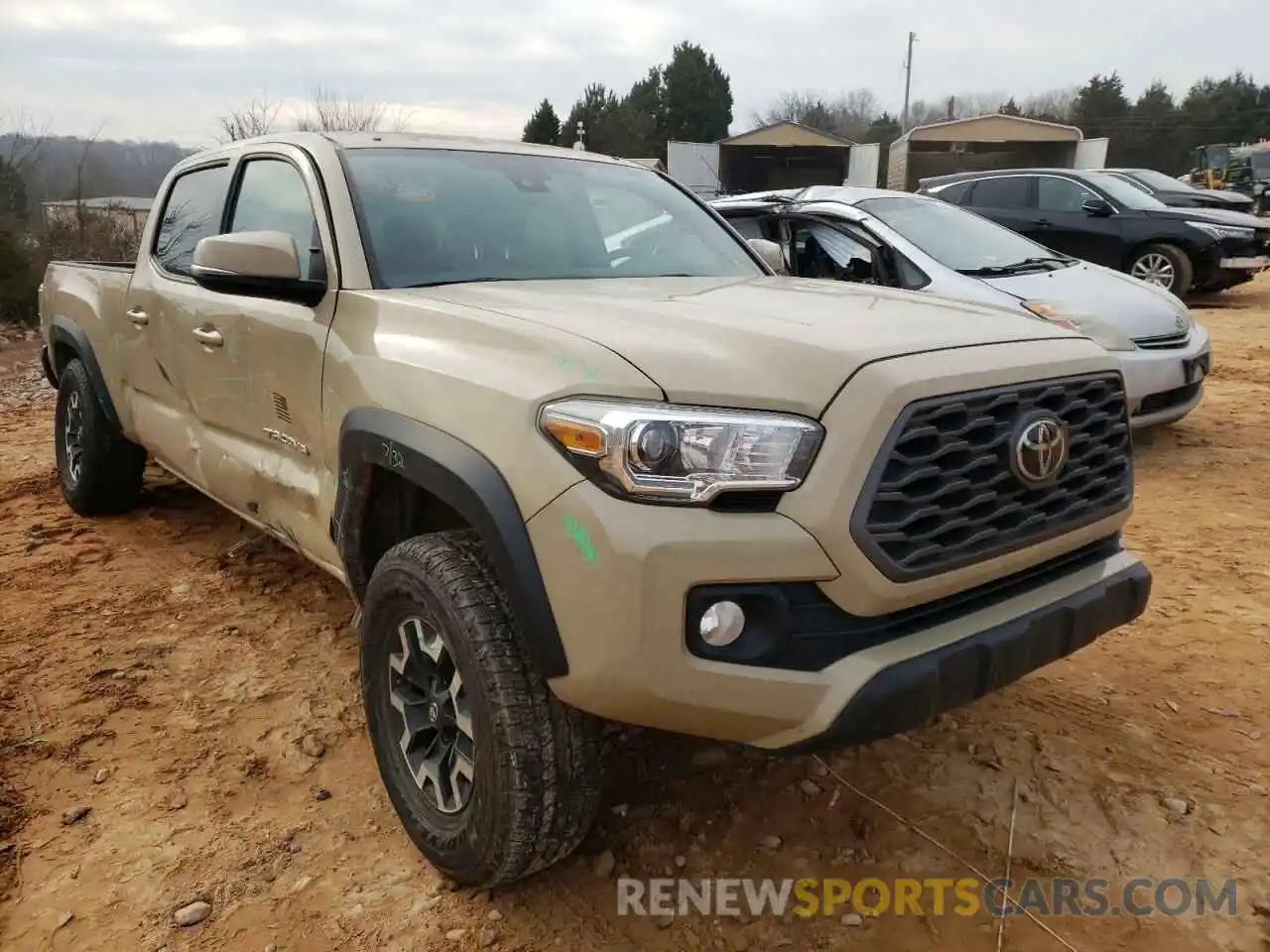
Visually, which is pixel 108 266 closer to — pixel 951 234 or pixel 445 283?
pixel 445 283

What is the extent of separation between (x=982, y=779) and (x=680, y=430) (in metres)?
1.53

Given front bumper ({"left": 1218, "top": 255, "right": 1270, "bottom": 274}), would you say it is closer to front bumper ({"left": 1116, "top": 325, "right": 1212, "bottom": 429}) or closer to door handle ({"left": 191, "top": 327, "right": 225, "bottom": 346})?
front bumper ({"left": 1116, "top": 325, "right": 1212, "bottom": 429})

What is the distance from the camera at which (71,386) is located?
480cm

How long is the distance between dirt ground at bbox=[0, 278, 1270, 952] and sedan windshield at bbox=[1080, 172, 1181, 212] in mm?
8269

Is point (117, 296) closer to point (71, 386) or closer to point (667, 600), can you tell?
point (71, 386)

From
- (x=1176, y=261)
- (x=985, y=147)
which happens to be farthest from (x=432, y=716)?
(x=985, y=147)

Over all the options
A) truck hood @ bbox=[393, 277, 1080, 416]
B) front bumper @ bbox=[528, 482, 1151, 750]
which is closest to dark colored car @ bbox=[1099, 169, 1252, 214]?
truck hood @ bbox=[393, 277, 1080, 416]

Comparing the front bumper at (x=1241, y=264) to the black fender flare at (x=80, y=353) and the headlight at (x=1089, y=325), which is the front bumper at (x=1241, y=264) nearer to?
the headlight at (x=1089, y=325)

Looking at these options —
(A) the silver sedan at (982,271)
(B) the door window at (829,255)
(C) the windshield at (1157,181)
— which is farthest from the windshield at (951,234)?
(C) the windshield at (1157,181)

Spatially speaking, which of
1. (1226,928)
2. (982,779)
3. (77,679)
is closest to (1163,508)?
(982,779)

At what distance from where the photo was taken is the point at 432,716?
228 cm

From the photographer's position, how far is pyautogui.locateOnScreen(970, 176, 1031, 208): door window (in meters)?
11.1

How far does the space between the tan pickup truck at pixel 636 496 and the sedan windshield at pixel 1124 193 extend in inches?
379

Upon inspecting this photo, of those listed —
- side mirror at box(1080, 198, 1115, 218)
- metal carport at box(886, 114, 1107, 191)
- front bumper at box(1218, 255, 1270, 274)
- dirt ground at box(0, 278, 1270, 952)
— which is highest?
metal carport at box(886, 114, 1107, 191)
